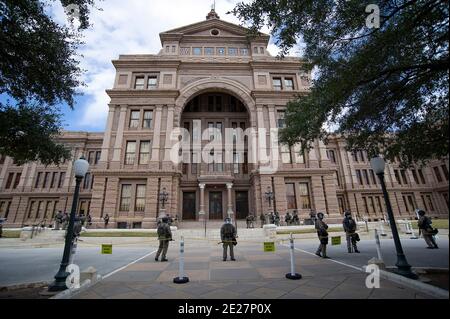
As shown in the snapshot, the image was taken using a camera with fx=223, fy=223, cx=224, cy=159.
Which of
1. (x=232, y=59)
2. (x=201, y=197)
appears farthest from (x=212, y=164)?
(x=232, y=59)

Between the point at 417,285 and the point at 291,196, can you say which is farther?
the point at 291,196

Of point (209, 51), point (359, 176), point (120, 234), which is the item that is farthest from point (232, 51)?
point (359, 176)

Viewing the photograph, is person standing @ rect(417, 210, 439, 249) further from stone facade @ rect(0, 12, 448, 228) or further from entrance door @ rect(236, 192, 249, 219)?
entrance door @ rect(236, 192, 249, 219)

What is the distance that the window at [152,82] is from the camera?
99.0 ft

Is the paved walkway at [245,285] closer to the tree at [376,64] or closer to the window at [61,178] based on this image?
the tree at [376,64]

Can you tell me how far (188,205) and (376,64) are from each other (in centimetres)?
2699

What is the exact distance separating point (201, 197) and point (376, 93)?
77.7 feet

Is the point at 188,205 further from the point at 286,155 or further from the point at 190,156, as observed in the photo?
the point at 286,155

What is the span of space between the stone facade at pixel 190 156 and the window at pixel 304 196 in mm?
119

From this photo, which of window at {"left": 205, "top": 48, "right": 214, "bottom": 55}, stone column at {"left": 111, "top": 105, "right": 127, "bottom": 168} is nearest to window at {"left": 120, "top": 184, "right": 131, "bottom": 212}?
stone column at {"left": 111, "top": 105, "right": 127, "bottom": 168}

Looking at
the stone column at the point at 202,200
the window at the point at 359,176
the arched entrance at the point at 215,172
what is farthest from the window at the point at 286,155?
the window at the point at 359,176

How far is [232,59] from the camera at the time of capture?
32219 mm

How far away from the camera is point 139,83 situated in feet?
99.3
